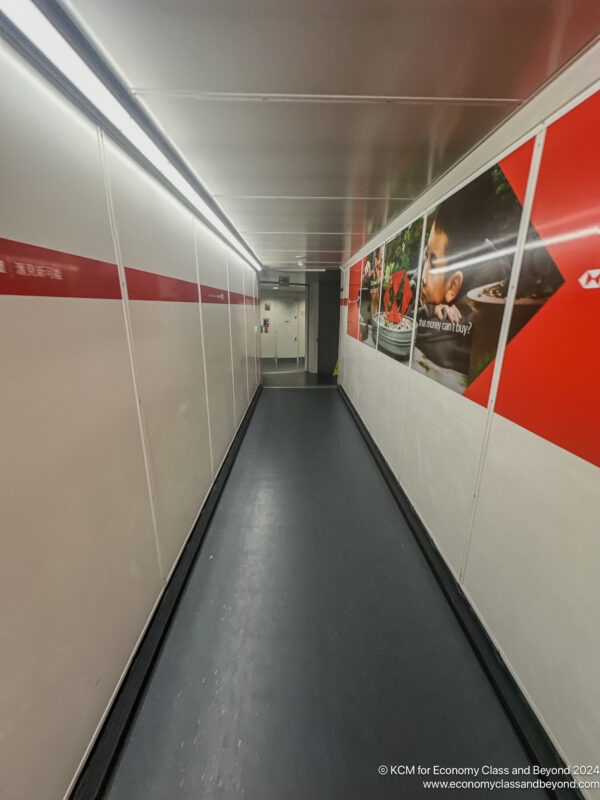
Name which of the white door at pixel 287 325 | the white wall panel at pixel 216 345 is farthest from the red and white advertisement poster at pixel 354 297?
the white door at pixel 287 325

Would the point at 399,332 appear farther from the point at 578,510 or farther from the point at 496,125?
the point at 578,510

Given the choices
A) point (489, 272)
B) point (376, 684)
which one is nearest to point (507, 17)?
point (489, 272)

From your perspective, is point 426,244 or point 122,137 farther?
point 426,244

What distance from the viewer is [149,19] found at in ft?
3.04

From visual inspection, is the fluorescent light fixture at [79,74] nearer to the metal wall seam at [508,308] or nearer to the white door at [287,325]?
the metal wall seam at [508,308]

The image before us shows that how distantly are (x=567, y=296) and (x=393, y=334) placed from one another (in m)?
2.08

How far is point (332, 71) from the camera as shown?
1147 millimetres

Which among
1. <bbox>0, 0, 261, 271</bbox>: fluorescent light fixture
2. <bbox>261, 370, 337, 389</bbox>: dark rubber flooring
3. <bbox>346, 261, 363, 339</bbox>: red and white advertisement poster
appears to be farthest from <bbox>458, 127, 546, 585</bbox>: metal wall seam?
<bbox>261, 370, 337, 389</bbox>: dark rubber flooring

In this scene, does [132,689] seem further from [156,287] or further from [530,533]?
[156,287]

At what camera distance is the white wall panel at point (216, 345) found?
2.91 metres

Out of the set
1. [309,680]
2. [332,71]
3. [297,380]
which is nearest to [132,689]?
[309,680]

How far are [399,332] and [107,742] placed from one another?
334cm

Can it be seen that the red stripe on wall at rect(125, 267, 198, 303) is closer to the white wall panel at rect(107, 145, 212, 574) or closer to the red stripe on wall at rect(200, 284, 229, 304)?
the white wall panel at rect(107, 145, 212, 574)

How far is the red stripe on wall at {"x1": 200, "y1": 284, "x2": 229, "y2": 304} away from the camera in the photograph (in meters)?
2.83
